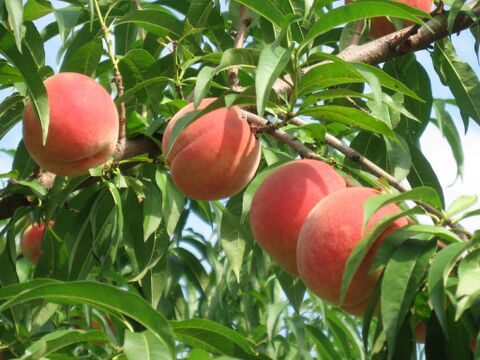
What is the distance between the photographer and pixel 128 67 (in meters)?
1.53

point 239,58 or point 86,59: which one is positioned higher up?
point 239,58

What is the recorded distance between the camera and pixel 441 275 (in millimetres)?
829

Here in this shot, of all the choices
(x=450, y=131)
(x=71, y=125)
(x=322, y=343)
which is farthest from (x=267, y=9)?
(x=322, y=343)

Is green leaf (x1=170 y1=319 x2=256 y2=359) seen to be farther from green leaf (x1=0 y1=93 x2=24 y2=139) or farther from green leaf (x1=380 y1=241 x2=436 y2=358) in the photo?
green leaf (x1=0 y1=93 x2=24 y2=139)

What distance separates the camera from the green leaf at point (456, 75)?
1.53 meters

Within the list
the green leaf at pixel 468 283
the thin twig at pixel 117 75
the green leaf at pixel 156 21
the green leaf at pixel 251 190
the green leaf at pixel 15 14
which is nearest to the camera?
the green leaf at pixel 468 283

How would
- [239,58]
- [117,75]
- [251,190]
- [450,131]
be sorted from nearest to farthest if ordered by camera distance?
1. [239,58]
2. [251,190]
3. [117,75]
4. [450,131]

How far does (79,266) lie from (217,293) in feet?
2.98

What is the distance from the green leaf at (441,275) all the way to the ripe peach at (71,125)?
23.0 inches

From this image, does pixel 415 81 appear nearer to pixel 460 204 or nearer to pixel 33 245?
pixel 460 204

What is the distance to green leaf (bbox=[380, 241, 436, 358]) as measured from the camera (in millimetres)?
836

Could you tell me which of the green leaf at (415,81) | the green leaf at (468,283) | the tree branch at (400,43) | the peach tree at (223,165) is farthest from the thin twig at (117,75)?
the green leaf at (468,283)

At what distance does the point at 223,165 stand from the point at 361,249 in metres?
0.36

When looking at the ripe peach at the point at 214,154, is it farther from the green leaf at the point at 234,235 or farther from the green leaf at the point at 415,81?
the green leaf at the point at 415,81
